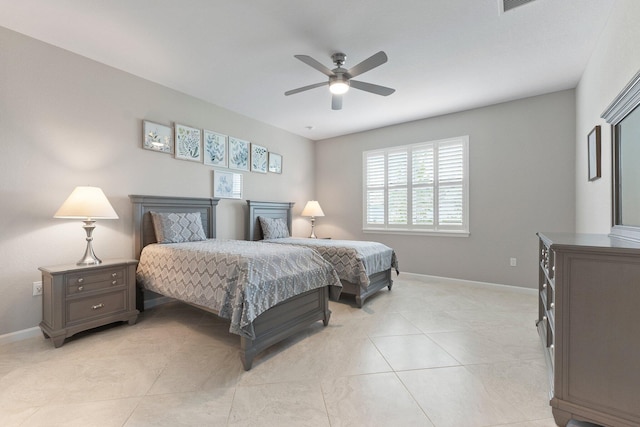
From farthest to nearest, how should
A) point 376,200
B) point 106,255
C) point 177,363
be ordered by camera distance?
point 376,200 → point 106,255 → point 177,363

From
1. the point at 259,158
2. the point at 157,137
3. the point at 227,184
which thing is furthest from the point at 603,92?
the point at 157,137

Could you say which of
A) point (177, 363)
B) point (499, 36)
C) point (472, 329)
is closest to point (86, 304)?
point (177, 363)

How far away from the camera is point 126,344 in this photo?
7.95ft

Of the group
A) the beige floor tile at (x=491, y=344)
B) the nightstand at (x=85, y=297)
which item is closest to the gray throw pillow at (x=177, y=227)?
the nightstand at (x=85, y=297)

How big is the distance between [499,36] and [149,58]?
132 inches

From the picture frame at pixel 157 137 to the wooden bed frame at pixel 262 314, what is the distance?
0.62m

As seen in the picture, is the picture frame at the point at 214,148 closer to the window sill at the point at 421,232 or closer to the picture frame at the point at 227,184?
the picture frame at the point at 227,184

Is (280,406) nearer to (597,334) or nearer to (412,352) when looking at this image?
(412,352)

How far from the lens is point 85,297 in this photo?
8.34 ft

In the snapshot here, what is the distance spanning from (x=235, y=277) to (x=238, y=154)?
8.98ft

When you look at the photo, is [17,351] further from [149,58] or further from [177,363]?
[149,58]

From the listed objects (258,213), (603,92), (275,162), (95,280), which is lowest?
(95,280)

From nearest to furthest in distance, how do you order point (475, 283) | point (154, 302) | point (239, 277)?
point (239, 277) → point (154, 302) → point (475, 283)

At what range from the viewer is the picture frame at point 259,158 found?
4656 millimetres
